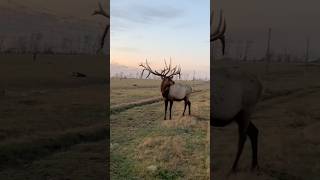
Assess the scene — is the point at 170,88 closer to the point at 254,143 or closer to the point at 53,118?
the point at 254,143

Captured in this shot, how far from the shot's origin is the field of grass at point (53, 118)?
22.6 ft

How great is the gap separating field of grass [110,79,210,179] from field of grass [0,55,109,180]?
261 centimetres

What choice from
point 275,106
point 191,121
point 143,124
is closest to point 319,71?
point 275,106

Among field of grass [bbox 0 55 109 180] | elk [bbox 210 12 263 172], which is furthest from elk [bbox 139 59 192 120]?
field of grass [bbox 0 55 109 180]

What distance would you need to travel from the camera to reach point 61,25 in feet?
24.2

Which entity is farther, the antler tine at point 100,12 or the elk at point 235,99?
the elk at point 235,99

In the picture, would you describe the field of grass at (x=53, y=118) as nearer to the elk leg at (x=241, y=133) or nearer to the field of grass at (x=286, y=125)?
the elk leg at (x=241, y=133)

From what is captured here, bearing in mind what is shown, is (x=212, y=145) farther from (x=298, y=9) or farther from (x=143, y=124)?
(x=143, y=124)

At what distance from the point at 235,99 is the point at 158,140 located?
3.02 metres

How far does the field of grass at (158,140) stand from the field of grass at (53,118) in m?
2.61

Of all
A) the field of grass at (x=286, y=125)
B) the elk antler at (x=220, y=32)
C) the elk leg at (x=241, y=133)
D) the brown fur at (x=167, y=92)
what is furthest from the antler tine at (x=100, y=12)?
the brown fur at (x=167, y=92)

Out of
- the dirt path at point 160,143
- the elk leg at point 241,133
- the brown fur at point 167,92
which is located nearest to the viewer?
the elk leg at point 241,133

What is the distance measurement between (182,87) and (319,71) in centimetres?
412

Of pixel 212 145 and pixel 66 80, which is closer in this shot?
pixel 66 80
